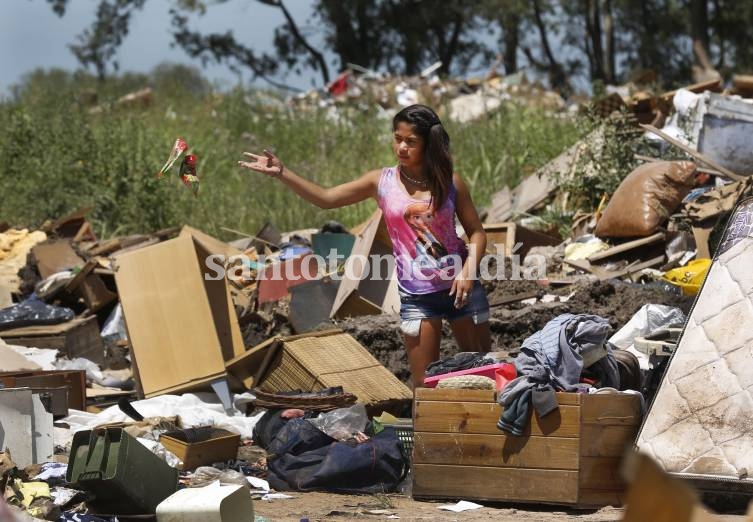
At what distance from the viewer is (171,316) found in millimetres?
7590

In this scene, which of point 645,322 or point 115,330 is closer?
point 645,322

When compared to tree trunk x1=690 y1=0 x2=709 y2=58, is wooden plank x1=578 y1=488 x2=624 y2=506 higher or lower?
lower

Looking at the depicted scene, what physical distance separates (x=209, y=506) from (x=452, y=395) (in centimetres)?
137

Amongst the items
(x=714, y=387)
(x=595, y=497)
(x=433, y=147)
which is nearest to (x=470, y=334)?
(x=433, y=147)

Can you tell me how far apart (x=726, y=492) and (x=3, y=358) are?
4675mm

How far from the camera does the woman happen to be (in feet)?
17.7

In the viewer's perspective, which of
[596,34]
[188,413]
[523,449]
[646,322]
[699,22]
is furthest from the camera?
[596,34]

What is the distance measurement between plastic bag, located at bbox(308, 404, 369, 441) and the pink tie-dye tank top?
3.18 feet

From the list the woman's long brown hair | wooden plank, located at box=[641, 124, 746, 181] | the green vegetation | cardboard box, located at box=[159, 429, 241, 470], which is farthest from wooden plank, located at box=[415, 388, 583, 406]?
the green vegetation

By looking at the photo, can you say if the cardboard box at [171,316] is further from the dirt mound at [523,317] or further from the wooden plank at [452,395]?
the wooden plank at [452,395]

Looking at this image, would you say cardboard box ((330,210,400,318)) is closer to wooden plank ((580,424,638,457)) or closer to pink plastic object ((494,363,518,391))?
pink plastic object ((494,363,518,391))

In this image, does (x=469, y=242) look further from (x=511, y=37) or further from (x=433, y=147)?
(x=511, y=37)

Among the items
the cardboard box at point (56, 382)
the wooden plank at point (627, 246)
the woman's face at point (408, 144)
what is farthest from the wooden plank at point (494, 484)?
the wooden plank at point (627, 246)

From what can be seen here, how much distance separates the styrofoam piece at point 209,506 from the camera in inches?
166
